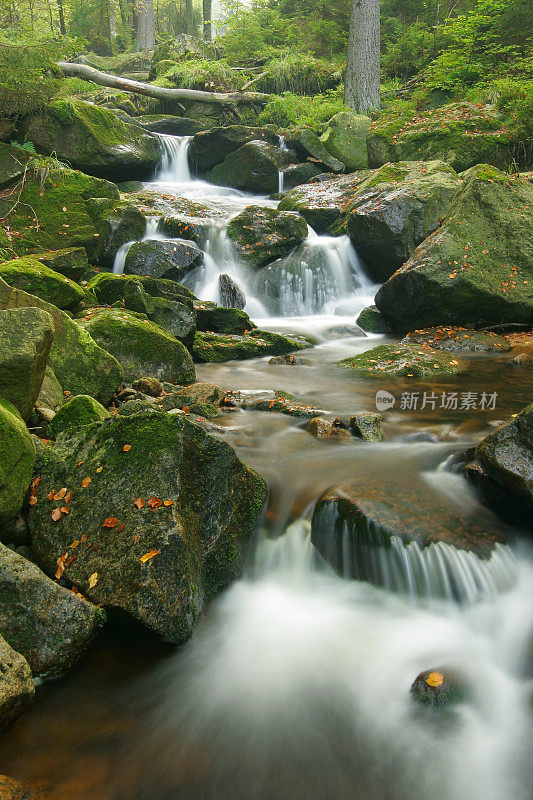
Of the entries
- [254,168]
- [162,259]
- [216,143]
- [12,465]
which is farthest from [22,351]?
[216,143]

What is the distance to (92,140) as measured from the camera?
13.7 metres

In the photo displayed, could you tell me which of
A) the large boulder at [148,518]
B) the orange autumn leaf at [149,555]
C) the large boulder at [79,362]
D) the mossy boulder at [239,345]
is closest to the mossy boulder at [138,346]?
the large boulder at [79,362]

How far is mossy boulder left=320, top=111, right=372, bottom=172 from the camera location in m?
17.0

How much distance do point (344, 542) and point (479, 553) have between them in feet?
3.04

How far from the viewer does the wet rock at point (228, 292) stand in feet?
36.7

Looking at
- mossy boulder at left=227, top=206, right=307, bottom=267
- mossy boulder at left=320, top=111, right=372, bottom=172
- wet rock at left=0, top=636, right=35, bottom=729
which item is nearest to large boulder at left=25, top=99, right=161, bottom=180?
mossy boulder at left=227, top=206, right=307, bottom=267

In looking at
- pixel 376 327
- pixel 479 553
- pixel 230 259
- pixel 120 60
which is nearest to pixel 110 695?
pixel 479 553

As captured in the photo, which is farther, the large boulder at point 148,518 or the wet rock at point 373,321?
the wet rock at point 373,321

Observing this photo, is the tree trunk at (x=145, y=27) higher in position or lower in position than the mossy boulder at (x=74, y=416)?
higher

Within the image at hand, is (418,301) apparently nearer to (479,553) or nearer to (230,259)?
(230,259)

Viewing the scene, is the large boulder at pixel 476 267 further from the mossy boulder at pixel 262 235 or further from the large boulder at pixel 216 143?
the large boulder at pixel 216 143

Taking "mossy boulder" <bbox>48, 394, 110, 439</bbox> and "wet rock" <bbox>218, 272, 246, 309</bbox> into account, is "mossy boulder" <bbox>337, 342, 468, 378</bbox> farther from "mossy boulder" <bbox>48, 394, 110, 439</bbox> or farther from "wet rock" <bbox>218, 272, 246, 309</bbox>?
"mossy boulder" <bbox>48, 394, 110, 439</bbox>

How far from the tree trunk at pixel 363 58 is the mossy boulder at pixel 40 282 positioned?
16.3 meters

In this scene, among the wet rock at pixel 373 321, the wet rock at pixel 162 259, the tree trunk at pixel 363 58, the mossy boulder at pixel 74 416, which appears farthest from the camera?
the tree trunk at pixel 363 58
